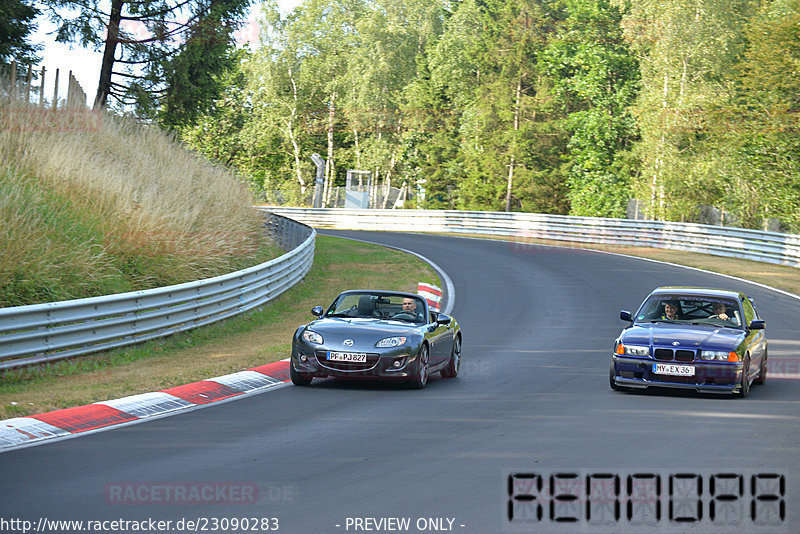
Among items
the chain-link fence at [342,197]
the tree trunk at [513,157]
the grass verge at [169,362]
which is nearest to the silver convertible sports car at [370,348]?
the grass verge at [169,362]

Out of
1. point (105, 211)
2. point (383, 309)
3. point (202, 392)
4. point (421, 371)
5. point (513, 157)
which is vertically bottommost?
point (202, 392)

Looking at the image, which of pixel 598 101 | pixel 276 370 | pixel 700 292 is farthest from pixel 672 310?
pixel 598 101

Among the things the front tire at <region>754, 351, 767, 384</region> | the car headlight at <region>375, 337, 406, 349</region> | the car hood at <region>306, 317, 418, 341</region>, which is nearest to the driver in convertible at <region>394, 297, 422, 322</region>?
the car hood at <region>306, 317, 418, 341</region>

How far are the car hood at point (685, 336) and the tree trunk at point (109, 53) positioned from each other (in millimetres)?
21244

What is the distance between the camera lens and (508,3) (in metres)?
68.9

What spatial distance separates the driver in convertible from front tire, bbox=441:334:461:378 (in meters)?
0.89

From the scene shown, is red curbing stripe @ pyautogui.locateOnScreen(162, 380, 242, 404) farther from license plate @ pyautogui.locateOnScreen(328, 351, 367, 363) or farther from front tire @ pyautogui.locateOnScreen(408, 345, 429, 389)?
front tire @ pyautogui.locateOnScreen(408, 345, 429, 389)

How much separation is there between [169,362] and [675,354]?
23.9ft

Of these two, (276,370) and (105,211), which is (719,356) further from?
(105,211)

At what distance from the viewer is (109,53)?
30.4 metres

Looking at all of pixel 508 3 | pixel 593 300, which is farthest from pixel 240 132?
pixel 593 300

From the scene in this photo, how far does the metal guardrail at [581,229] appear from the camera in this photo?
3597 cm

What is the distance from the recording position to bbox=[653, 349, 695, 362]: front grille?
1237 cm

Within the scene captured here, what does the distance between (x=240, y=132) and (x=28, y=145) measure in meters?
63.8
